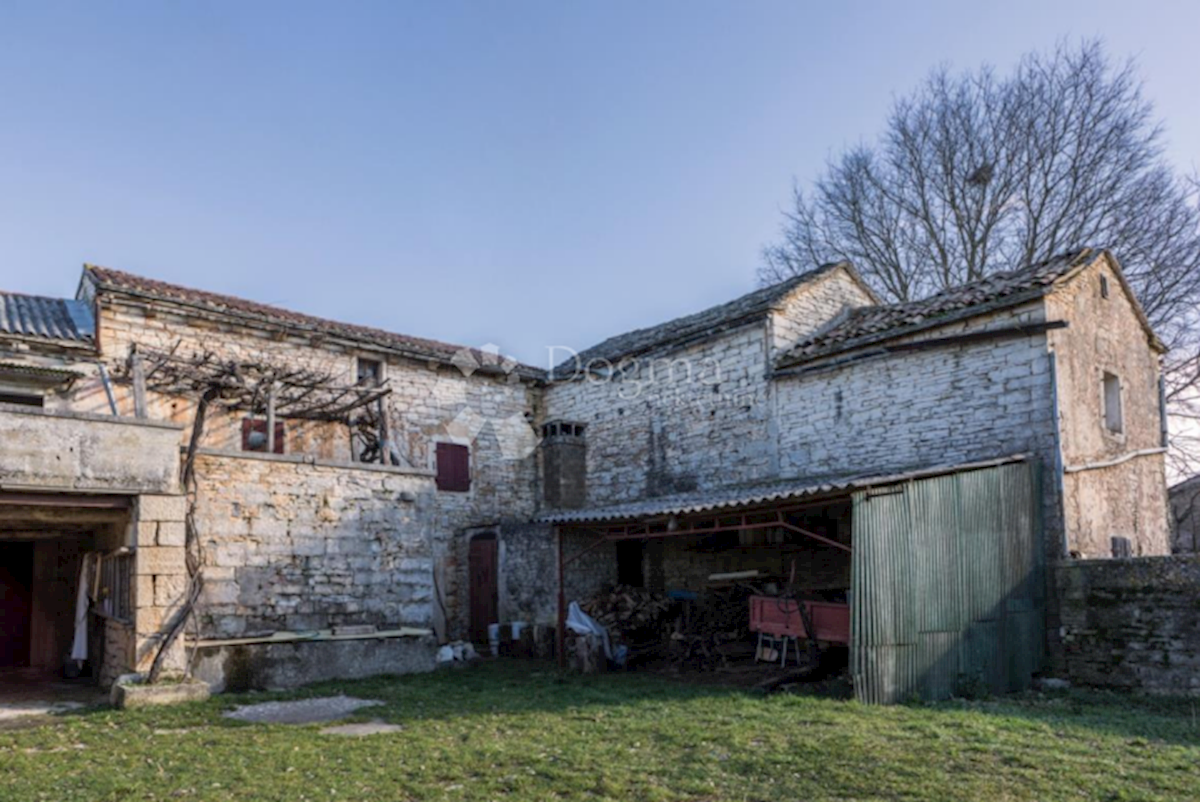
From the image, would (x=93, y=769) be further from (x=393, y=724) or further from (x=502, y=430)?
(x=502, y=430)

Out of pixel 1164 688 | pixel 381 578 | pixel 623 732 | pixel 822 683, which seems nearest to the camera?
pixel 623 732

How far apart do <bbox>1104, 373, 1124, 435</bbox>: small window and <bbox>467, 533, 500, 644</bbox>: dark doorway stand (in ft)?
31.5

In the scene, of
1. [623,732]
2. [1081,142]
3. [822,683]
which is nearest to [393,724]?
[623,732]

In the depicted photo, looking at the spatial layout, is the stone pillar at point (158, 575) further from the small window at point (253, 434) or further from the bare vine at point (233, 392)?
the small window at point (253, 434)

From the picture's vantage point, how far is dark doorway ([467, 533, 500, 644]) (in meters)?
14.5

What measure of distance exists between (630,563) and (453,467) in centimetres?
358

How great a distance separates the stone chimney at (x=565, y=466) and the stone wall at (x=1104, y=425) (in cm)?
841

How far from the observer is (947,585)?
30.0 ft

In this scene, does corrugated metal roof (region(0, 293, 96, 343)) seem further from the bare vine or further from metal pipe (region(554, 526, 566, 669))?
metal pipe (region(554, 526, 566, 669))

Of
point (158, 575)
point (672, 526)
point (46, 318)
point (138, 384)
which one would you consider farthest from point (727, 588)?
point (46, 318)

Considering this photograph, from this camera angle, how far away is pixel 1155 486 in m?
13.3

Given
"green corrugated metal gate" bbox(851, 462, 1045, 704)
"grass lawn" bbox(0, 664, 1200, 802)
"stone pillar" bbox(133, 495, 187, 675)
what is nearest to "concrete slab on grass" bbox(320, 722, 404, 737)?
"grass lawn" bbox(0, 664, 1200, 802)

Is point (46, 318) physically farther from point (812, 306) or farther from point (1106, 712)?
point (1106, 712)

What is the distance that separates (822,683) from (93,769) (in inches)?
283
